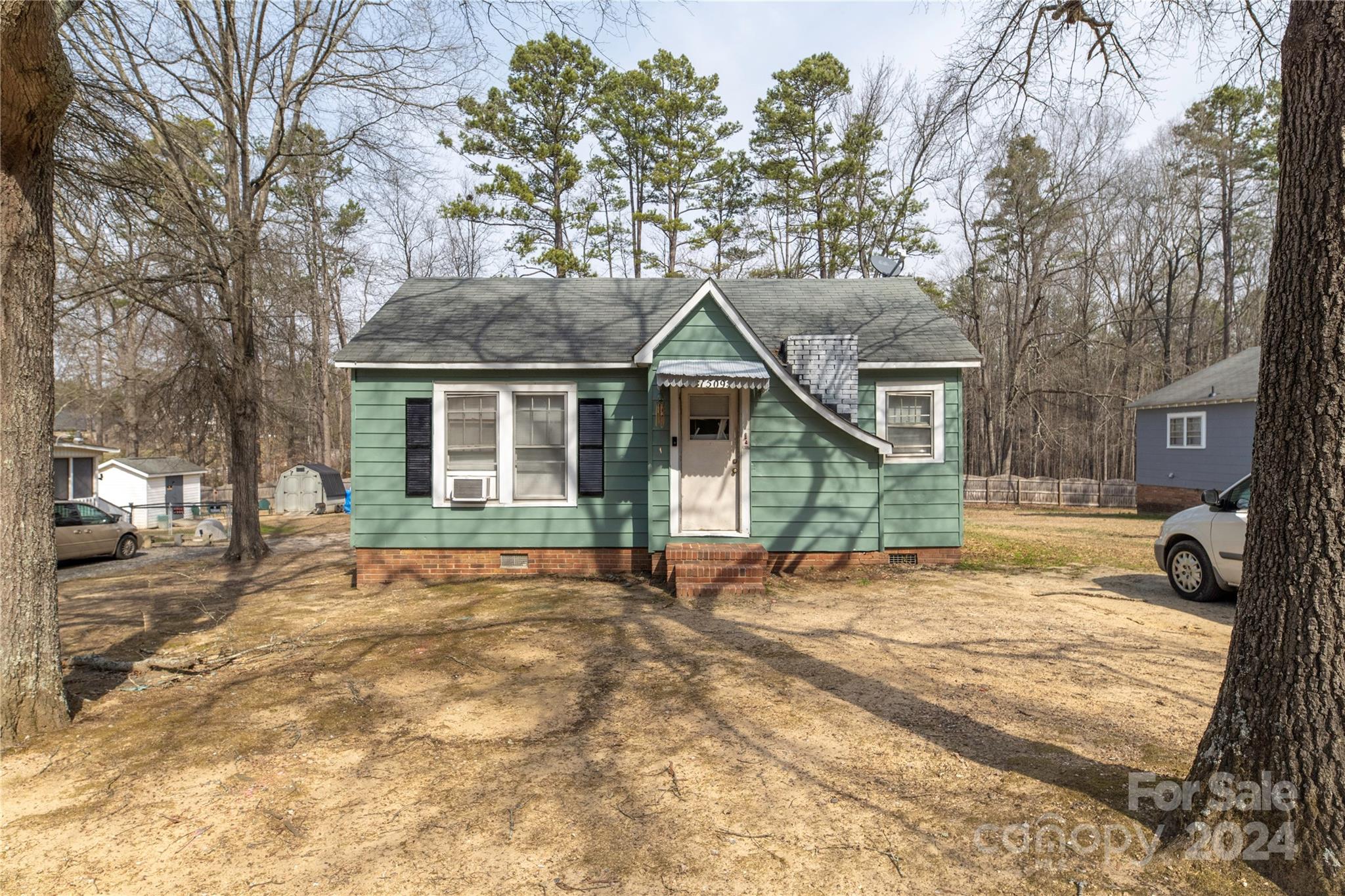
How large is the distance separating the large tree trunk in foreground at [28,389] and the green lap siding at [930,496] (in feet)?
28.6

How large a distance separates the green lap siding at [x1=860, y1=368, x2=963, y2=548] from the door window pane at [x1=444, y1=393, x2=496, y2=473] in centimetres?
553

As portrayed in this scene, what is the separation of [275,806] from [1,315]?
3578 millimetres

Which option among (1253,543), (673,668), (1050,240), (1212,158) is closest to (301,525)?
(673,668)

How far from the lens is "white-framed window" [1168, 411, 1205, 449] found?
18.3 m

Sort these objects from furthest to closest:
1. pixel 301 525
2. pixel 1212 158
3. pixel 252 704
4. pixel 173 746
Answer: pixel 1212 158
pixel 301 525
pixel 252 704
pixel 173 746

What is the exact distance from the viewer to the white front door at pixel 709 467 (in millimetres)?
9328

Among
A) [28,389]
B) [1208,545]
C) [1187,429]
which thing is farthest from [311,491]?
[1187,429]

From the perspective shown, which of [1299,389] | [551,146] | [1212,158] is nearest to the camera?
[1299,389]

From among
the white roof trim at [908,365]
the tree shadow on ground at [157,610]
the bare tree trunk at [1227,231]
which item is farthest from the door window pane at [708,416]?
the bare tree trunk at [1227,231]

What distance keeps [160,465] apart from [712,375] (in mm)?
23319

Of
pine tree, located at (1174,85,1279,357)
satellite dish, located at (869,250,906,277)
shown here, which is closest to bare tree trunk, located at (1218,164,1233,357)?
pine tree, located at (1174,85,1279,357)

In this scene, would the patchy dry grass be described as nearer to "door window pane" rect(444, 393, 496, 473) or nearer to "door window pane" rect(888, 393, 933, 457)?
"door window pane" rect(888, 393, 933, 457)

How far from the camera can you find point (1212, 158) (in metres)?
25.0

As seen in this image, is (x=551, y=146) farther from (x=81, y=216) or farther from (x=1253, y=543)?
(x=1253, y=543)
